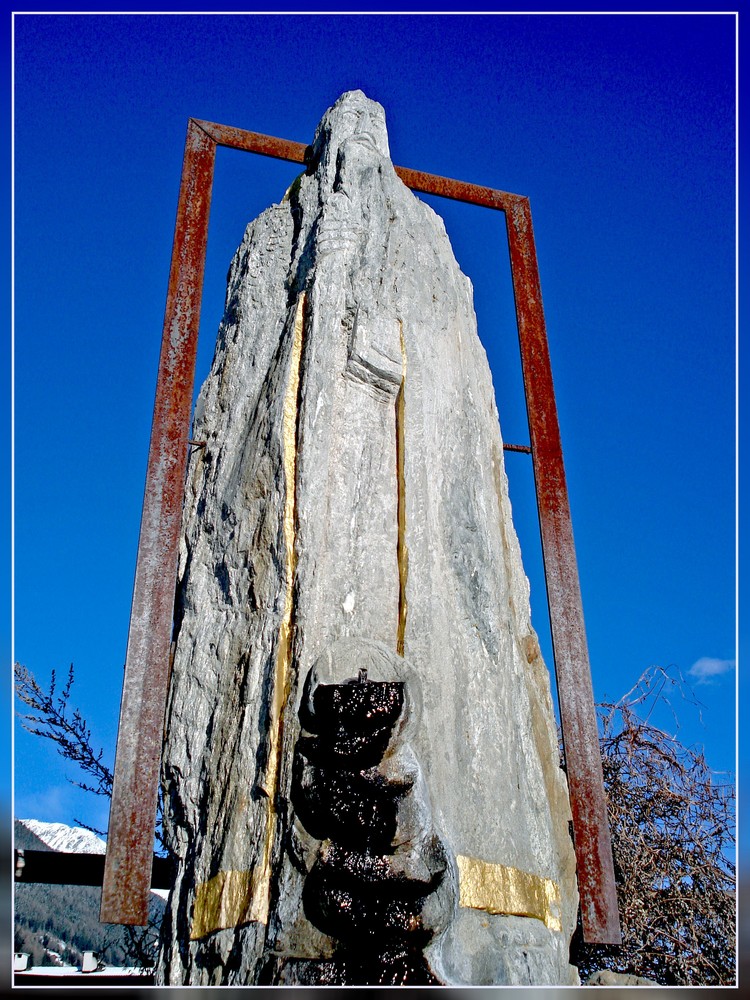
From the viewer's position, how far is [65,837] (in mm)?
6086

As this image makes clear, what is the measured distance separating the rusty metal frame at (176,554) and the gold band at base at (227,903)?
0.27 meters

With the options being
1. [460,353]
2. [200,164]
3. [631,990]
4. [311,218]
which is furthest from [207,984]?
[200,164]

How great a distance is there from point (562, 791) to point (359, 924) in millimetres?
1232

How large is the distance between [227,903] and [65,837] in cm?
375

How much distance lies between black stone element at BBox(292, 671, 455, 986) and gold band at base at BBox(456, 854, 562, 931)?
16 cm

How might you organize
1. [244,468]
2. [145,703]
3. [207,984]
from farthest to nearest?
[244,468]
[145,703]
[207,984]

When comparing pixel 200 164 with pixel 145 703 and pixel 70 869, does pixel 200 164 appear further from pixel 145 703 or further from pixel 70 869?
pixel 70 869

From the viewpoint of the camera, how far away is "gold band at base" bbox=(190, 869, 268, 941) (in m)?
2.70

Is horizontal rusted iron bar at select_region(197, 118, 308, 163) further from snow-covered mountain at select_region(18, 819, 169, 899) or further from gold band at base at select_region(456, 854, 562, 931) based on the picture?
snow-covered mountain at select_region(18, 819, 169, 899)

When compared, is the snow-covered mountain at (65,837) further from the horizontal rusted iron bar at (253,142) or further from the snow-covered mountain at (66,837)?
the horizontal rusted iron bar at (253,142)

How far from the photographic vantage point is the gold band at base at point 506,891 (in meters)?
2.77

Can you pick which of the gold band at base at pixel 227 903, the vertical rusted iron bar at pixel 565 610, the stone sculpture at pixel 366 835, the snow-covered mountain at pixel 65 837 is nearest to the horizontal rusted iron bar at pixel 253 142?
the vertical rusted iron bar at pixel 565 610

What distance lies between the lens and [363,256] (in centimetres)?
372

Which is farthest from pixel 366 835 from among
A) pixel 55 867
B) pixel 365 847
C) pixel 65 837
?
pixel 65 837
